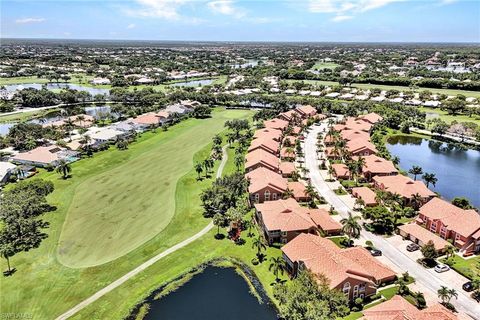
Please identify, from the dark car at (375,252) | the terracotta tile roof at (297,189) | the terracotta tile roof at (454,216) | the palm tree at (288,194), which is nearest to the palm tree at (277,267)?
the dark car at (375,252)

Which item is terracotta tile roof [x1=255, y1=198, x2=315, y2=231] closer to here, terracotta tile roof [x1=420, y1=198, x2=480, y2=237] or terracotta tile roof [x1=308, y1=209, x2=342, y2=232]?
terracotta tile roof [x1=308, y1=209, x2=342, y2=232]

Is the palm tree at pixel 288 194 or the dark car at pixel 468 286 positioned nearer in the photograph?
the dark car at pixel 468 286

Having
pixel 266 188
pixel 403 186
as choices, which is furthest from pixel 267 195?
pixel 403 186

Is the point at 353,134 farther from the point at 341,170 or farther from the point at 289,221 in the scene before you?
the point at 289,221

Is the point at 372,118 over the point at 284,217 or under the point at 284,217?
over

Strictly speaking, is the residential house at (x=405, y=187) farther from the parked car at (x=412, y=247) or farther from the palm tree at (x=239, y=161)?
the palm tree at (x=239, y=161)

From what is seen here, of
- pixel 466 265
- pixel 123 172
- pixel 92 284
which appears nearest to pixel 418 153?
pixel 466 265
